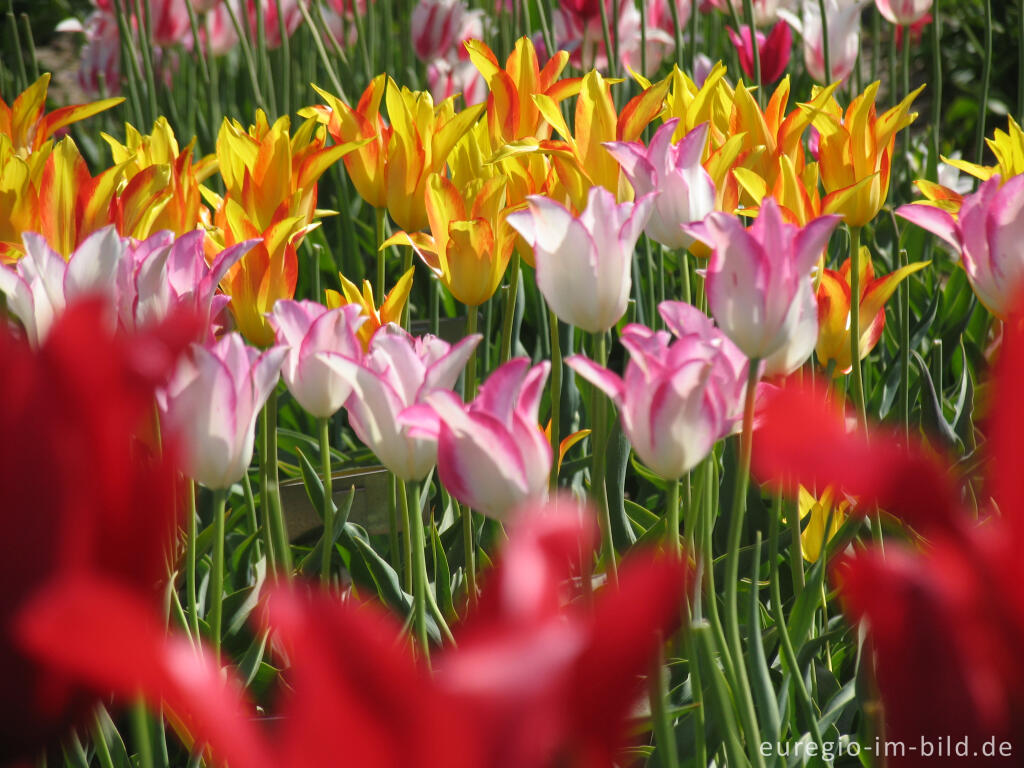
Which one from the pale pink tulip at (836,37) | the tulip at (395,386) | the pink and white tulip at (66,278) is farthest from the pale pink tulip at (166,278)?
the pale pink tulip at (836,37)

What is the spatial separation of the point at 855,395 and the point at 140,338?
2.62 ft

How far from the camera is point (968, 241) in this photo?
778mm

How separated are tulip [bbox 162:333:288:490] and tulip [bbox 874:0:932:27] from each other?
1.42m

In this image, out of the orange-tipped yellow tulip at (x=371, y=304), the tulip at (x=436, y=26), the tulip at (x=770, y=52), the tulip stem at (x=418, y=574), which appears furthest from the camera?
the tulip at (x=436, y=26)

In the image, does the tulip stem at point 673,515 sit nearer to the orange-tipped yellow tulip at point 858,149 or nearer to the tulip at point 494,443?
the tulip at point 494,443

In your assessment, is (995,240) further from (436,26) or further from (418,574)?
(436,26)

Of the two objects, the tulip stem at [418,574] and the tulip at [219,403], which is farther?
the tulip stem at [418,574]

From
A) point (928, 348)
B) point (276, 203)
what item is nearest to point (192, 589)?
point (276, 203)

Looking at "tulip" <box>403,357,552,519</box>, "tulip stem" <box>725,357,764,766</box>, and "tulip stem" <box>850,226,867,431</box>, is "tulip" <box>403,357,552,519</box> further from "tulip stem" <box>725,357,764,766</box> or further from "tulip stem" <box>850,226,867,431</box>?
"tulip stem" <box>850,226,867,431</box>

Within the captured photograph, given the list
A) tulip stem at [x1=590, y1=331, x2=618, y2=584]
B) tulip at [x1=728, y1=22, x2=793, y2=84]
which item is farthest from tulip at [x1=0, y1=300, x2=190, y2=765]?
tulip at [x1=728, y1=22, x2=793, y2=84]

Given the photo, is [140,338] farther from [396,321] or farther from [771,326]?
[396,321]

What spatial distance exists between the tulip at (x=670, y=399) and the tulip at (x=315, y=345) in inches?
7.7

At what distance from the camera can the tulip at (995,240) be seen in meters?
0.75

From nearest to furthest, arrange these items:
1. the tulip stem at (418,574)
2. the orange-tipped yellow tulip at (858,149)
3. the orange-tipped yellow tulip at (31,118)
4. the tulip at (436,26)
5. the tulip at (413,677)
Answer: the tulip at (413,677)
the tulip stem at (418,574)
the orange-tipped yellow tulip at (858,149)
the orange-tipped yellow tulip at (31,118)
the tulip at (436,26)
